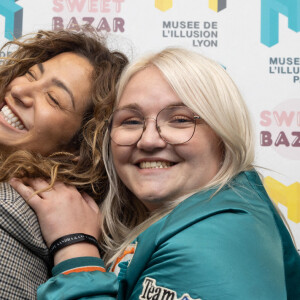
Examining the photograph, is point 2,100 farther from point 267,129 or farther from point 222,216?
point 267,129

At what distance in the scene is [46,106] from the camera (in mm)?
1178

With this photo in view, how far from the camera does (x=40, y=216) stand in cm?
94

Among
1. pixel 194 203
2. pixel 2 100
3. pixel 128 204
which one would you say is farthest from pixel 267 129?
pixel 2 100

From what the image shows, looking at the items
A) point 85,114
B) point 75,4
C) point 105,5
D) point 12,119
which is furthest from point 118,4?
point 12,119

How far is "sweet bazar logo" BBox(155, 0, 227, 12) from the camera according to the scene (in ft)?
5.27

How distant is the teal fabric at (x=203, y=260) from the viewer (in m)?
0.73

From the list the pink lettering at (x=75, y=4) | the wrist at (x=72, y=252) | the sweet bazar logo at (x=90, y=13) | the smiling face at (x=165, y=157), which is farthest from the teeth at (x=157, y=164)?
the pink lettering at (x=75, y=4)

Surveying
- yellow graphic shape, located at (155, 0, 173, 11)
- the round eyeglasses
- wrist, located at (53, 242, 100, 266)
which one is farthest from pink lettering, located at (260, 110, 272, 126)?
wrist, located at (53, 242, 100, 266)

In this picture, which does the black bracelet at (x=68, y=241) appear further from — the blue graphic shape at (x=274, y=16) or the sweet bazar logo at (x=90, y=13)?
the blue graphic shape at (x=274, y=16)

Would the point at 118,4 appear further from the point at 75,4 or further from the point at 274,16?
→ the point at 274,16

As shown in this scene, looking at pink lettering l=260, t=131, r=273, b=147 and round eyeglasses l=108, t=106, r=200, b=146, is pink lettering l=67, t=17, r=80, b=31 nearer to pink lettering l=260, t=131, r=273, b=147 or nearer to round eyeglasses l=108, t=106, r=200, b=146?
round eyeglasses l=108, t=106, r=200, b=146

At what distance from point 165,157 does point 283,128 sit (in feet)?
2.48

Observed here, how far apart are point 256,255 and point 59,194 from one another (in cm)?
49

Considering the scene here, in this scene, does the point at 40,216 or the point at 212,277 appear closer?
the point at 212,277
